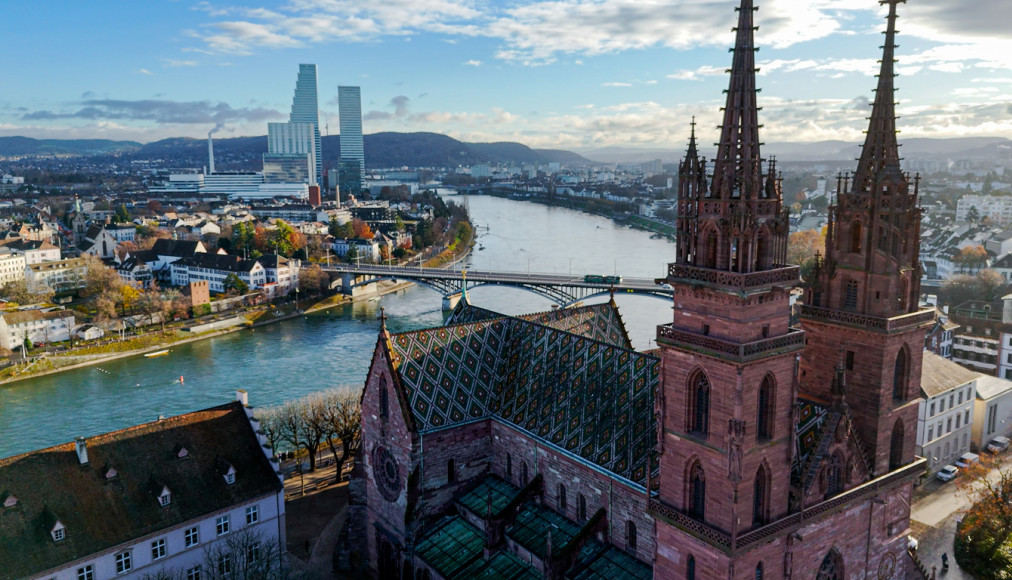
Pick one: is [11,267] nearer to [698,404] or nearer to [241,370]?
[241,370]

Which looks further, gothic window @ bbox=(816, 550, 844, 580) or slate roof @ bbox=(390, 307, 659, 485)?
slate roof @ bbox=(390, 307, 659, 485)

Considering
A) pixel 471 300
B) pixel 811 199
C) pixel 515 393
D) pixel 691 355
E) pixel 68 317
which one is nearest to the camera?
pixel 691 355

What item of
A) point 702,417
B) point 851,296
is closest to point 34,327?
point 702,417

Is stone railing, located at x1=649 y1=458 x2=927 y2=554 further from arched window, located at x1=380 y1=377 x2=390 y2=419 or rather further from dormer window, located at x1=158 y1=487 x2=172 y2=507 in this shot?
dormer window, located at x1=158 y1=487 x2=172 y2=507

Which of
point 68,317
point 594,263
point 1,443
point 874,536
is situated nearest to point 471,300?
point 594,263

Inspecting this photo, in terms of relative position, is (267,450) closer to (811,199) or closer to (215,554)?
(215,554)

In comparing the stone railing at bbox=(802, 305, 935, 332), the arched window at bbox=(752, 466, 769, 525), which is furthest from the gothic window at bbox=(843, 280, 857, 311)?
the arched window at bbox=(752, 466, 769, 525)
